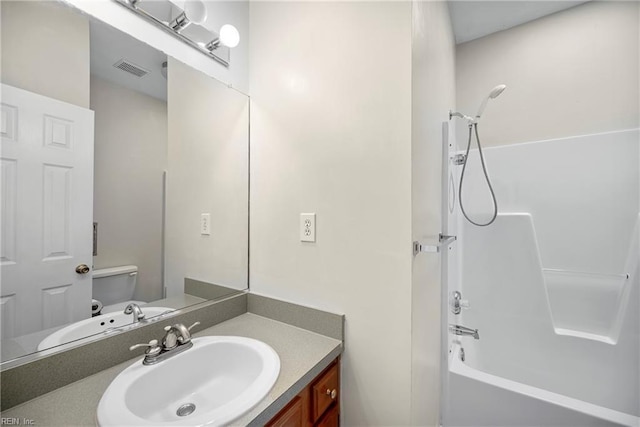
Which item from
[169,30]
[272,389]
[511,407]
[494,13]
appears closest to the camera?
[272,389]

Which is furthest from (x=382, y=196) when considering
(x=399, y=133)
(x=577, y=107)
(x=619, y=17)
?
(x=619, y=17)

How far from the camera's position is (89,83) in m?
0.86

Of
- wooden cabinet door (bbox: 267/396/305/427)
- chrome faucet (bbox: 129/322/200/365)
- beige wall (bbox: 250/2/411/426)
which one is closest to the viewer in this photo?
wooden cabinet door (bbox: 267/396/305/427)

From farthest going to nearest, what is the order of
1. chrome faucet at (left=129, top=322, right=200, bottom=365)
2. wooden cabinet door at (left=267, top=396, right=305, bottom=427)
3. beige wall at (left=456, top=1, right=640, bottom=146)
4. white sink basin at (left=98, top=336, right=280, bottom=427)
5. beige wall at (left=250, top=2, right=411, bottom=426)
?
beige wall at (left=456, top=1, right=640, bottom=146)
beige wall at (left=250, top=2, right=411, bottom=426)
chrome faucet at (left=129, top=322, right=200, bottom=365)
wooden cabinet door at (left=267, top=396, right=305, bottom=427)
white sink basin at (left=98, top=336, right=280, bottom=427)

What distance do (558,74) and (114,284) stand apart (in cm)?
281

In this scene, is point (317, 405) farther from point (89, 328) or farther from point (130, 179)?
point (130, 179)

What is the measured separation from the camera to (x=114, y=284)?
94 centimetres

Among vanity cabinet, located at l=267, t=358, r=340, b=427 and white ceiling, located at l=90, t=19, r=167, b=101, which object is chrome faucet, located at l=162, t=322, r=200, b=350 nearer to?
vanity cabinet, located at l=267, t=358, r=340, b=427

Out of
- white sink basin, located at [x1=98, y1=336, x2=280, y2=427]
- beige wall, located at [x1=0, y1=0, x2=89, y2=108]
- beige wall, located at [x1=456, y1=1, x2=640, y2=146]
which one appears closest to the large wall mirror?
beige wall, located at [x1=0, y1=0, x2=89, y2=108]

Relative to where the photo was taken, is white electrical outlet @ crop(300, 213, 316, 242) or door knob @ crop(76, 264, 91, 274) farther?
white electrical outlet @ crop(300, 213, 316, 242)

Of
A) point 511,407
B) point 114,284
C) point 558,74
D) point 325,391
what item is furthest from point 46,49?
point 558,74

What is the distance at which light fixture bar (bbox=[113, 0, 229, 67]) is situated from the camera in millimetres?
938

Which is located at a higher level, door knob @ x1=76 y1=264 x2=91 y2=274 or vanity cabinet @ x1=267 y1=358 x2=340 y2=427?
door knob @ x1=76 y1=264 x2=91 y2=274

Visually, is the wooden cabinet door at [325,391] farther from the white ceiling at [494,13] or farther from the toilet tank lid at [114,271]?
the white ceiling at [494,13]
